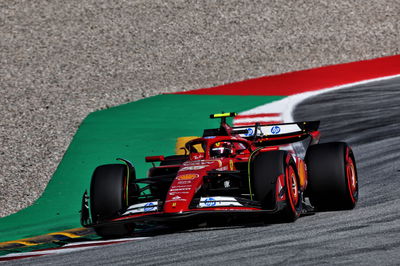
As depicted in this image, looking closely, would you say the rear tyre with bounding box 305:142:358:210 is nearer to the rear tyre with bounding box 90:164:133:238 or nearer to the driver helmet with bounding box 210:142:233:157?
the driver helmet with bounding box 210:142:233:157

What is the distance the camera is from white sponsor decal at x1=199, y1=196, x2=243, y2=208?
31.1 ft

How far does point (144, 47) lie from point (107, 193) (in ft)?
69.1

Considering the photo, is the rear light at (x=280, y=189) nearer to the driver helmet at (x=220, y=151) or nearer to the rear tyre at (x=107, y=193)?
the driver helmet at (x=220, y=151)

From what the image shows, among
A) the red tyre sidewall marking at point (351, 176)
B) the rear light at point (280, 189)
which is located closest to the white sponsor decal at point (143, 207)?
the rear light at point (280, 189)

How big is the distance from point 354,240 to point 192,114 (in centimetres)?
1259

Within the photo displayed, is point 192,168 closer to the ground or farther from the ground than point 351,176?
farther from the ground

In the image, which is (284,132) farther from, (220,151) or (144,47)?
(144,47)

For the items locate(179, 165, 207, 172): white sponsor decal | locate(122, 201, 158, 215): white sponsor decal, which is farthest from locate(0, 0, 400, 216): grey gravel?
locate(122, 201, 158, 215): white sponsor decal

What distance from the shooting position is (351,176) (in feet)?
35.9

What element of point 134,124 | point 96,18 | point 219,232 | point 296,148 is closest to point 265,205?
point 219,232

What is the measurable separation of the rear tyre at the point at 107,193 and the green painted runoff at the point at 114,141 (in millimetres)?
2125

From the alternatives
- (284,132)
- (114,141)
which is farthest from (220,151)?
(114,141)

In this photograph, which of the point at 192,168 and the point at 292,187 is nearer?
the point at 292,187

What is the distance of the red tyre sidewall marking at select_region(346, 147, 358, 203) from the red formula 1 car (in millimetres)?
14
